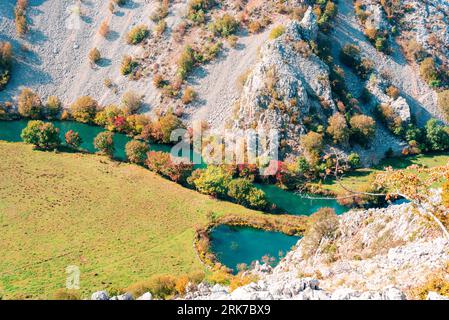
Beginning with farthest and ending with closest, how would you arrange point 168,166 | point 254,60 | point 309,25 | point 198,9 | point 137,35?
point 198,9 → point 137,35 → point 254,60 → point 309,25 → point 168,166

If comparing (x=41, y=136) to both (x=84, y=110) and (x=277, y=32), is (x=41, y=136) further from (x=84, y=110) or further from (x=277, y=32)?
(x=277, y=32)

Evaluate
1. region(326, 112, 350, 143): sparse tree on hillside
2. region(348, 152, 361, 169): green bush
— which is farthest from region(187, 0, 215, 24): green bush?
region(348, 152, 361, 169): green bush

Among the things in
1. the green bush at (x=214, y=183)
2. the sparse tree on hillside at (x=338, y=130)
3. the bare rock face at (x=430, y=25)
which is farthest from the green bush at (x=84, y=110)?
the bare rock face at (x=430, y=25)

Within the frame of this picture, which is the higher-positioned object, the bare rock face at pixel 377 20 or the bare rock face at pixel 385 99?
the bare rock face at pixel 377 20

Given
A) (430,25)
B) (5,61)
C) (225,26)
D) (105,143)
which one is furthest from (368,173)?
(5,61)

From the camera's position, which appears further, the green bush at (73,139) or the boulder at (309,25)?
the boulder at (309,25)

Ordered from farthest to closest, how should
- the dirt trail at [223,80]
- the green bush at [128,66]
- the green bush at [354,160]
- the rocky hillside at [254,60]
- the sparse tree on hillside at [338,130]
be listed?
the green bush at [128,66] < the dirt trail at [223,80] < the rocky hillside at [254,60] < the sparse tree on hillside at [338,130] < the green bush at [354,160]

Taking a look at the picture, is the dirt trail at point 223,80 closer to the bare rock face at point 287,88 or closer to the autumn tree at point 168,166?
the bare rock face at point 287,88
